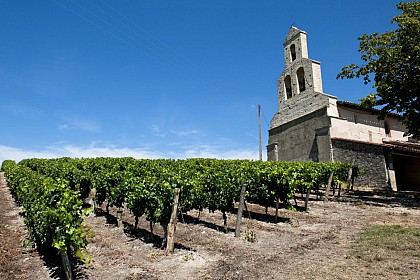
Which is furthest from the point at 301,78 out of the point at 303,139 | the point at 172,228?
the point at 172,228

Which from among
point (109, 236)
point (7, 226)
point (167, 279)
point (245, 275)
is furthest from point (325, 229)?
point (7, 226)

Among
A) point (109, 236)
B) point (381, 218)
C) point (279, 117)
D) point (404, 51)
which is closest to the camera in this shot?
point (109, 236)

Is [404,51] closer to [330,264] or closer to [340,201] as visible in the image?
[340,201]

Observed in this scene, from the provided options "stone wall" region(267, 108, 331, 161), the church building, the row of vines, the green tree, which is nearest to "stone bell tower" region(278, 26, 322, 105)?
the church building

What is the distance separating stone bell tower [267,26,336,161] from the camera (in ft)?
83.5

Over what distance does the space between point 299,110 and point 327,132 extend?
12.6 ft

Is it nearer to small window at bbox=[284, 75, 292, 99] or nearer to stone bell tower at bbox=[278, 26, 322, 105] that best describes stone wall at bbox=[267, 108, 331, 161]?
stone bell tower at bbox=[278, 26, 322, 105]

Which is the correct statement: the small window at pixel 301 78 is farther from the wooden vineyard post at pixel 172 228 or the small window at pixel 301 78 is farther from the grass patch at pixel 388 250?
the wooden vineyard post at pixel 172 228

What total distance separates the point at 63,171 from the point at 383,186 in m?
22.6

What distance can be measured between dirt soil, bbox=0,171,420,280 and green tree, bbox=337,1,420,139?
6.43 metres

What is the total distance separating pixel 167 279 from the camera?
5.94 m

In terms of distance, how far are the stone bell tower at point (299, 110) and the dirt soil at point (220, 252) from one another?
13844 millimetres

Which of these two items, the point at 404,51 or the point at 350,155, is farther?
the point at 350,155

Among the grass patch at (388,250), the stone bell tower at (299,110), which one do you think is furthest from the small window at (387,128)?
the grass patch at (388,250)
